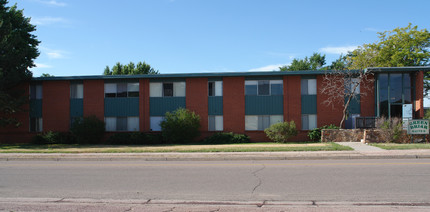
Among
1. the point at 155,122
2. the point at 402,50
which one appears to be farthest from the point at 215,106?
the point at 402,50

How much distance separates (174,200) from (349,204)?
3.58 metres

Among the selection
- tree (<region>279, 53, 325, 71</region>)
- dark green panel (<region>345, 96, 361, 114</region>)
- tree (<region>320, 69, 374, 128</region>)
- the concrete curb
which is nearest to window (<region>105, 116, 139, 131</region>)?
the concrete curb

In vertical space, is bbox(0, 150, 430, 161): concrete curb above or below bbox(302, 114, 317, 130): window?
below

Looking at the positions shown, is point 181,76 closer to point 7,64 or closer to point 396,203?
point 7,64

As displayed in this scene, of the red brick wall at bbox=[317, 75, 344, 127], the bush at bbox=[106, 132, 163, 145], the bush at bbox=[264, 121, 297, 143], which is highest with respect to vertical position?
the red brick wall at bbox=[317, 75, 344, 127]

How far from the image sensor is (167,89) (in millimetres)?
26609

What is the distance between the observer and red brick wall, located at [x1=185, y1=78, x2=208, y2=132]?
85.7 feet

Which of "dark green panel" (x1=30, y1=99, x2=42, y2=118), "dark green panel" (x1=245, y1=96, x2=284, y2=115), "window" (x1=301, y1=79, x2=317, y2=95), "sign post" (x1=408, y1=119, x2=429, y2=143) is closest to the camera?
"sign post" (x1=408, y1=119, x2=429, y2=143)

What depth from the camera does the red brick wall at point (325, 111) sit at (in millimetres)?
25125

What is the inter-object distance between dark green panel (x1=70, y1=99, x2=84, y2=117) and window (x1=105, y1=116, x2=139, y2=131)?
2.26 meters

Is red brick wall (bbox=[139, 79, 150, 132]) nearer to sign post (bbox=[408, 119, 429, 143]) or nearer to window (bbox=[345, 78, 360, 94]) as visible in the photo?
window (bbox=[345, 78, 360, 94])

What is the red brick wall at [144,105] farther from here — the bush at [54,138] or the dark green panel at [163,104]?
the bush at [54,138]

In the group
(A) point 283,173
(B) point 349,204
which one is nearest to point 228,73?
(A) point 283,173

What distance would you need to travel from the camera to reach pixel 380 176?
9.44 m
